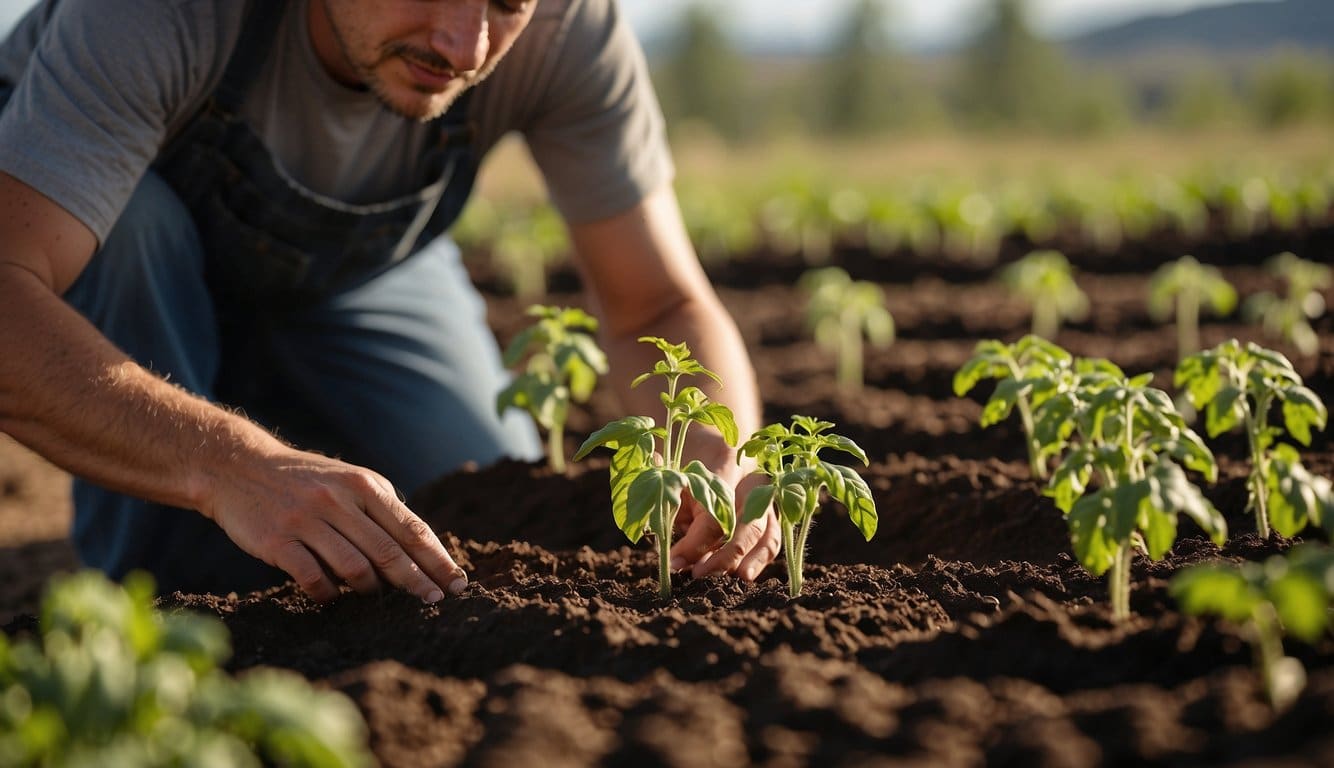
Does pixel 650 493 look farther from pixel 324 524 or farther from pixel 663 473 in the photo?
pixel 324 524

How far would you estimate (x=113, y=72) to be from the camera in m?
3.14

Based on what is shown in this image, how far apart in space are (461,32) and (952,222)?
7.92m

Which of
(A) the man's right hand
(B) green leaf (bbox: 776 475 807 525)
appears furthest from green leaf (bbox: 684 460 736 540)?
(A) the man's right hand

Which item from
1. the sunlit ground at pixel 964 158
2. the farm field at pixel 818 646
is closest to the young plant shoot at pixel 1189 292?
the farm field at pixel 818 646

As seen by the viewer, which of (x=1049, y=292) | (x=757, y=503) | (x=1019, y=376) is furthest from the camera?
(x=1049, y=292)

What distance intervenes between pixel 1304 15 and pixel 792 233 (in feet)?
400

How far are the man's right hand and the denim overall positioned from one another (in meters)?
1.33

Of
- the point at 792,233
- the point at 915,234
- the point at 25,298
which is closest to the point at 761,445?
the point at 25,298

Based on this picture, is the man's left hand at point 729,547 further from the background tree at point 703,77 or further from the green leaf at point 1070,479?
the background tree at point 703,77

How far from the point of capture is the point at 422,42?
332cm

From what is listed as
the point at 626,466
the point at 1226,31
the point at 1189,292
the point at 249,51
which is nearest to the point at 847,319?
the point at 1189,292

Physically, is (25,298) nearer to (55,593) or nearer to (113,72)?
(113,72)

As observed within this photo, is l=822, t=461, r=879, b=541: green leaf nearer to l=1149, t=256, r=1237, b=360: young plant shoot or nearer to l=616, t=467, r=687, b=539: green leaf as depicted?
l=616, t=467, r=687, b=539: green leaf

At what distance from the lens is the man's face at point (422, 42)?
3262 millimetres
